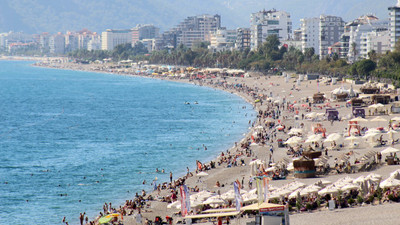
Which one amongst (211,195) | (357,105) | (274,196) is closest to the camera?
(274,196)

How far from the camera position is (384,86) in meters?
75.9

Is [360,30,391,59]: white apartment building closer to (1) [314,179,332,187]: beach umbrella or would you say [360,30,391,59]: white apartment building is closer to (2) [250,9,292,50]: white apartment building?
(2) [250,9,292,50]: white apartment building

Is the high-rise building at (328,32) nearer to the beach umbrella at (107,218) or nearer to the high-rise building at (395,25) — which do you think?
the high-rise building at (395,25)

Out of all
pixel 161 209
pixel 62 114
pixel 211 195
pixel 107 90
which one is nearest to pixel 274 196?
pixel 211 195

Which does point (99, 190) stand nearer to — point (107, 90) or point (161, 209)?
point (161, 209)

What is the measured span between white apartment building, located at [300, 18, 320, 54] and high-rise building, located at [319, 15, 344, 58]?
11.3 feet

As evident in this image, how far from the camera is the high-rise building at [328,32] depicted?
15462cm

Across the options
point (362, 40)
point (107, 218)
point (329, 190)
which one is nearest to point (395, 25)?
point (362, 40)

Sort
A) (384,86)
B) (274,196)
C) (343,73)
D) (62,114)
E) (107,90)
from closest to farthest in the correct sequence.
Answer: (274,196), (384,86), (62,114), (343,73), (107,90)

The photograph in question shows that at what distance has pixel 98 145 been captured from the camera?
5638 cm

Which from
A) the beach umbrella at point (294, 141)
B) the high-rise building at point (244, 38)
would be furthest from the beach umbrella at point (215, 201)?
the high-rise building at point (244, 38)

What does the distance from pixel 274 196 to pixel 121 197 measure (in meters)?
10.6

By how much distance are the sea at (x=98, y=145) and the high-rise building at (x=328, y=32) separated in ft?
163

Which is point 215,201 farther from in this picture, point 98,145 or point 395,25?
point 395,25
